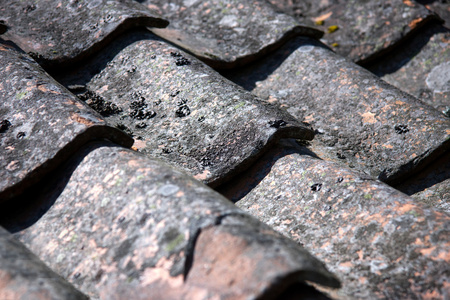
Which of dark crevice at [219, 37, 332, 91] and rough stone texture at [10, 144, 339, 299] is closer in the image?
rough stone texture at [10, 144, 339, 299]

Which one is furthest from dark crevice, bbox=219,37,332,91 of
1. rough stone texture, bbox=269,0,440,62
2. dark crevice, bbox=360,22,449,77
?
dark crevice, bbox=360,22,449,77

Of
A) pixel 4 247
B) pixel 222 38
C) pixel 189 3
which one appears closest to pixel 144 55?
pixel 222 38

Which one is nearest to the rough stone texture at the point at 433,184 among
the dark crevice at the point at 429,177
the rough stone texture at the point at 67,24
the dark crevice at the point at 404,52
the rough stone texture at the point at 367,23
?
the dark crevice at the point at 429,177

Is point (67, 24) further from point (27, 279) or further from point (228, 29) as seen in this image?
point (27, 279)

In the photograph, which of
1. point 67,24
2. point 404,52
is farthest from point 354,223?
point 67,24

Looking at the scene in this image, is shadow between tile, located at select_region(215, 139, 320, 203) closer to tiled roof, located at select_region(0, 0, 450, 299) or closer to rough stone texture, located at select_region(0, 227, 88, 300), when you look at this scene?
tiled roof, located at select_region(0, 0, 450, 299)

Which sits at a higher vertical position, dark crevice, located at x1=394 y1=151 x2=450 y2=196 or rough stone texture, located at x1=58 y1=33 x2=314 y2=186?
rough stone texture, located at x1=58 y1=33 x2=314 y2=186

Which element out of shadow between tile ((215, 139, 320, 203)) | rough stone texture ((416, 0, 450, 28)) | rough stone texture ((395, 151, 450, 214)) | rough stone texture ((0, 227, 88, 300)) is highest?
rough stone texture ((416, 0, 450, 28))

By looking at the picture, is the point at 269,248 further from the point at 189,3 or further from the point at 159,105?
the point at 189,3
